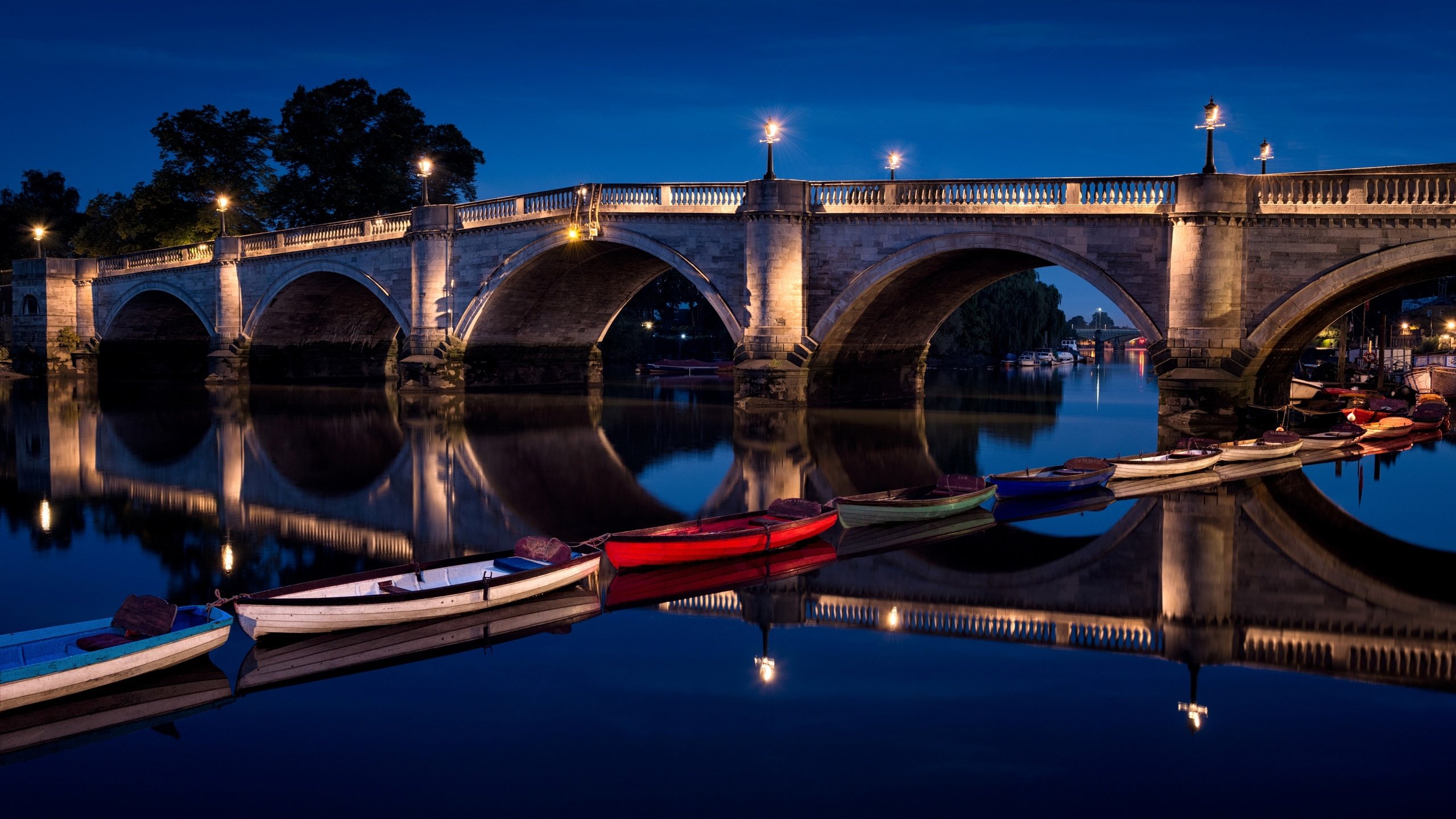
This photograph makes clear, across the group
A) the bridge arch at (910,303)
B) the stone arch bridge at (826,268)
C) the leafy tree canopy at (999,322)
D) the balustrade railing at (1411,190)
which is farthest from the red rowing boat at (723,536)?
the leafy tree canopy at (999,322)

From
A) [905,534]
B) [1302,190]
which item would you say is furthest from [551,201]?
[905,534]

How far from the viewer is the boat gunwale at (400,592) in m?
8.85

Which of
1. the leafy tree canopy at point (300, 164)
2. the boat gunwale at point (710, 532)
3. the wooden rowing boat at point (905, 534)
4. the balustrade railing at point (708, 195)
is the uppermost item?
the leafy tree canopy at point (300, 164)

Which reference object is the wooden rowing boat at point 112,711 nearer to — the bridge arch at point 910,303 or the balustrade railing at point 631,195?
the bridge arch at point 910,303

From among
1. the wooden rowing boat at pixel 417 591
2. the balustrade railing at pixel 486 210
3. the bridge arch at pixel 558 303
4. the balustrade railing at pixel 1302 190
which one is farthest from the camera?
the balustrade railing at pixel 486 210

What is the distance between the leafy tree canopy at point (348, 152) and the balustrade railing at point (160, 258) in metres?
7.22

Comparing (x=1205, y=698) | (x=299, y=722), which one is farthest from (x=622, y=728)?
(x=1205, y=698)

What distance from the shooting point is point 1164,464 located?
57.8 ft

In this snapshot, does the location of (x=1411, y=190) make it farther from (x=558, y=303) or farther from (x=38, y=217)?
(x=38, y=217)

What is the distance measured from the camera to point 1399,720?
7.60 m

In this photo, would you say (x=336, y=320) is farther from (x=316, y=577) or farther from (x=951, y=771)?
(x=951, y=771)

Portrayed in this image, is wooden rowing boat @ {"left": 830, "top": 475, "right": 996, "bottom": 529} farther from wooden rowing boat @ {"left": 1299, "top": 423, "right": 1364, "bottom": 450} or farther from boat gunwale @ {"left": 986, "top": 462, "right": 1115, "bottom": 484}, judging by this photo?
wooden rowing boat @ {"left": 1299, "top": 423, "right": 1364, "bottom": 450}

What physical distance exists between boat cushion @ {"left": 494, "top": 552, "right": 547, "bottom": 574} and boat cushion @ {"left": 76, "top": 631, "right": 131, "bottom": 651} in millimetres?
3216

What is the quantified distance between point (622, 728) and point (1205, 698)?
4.02 metres
